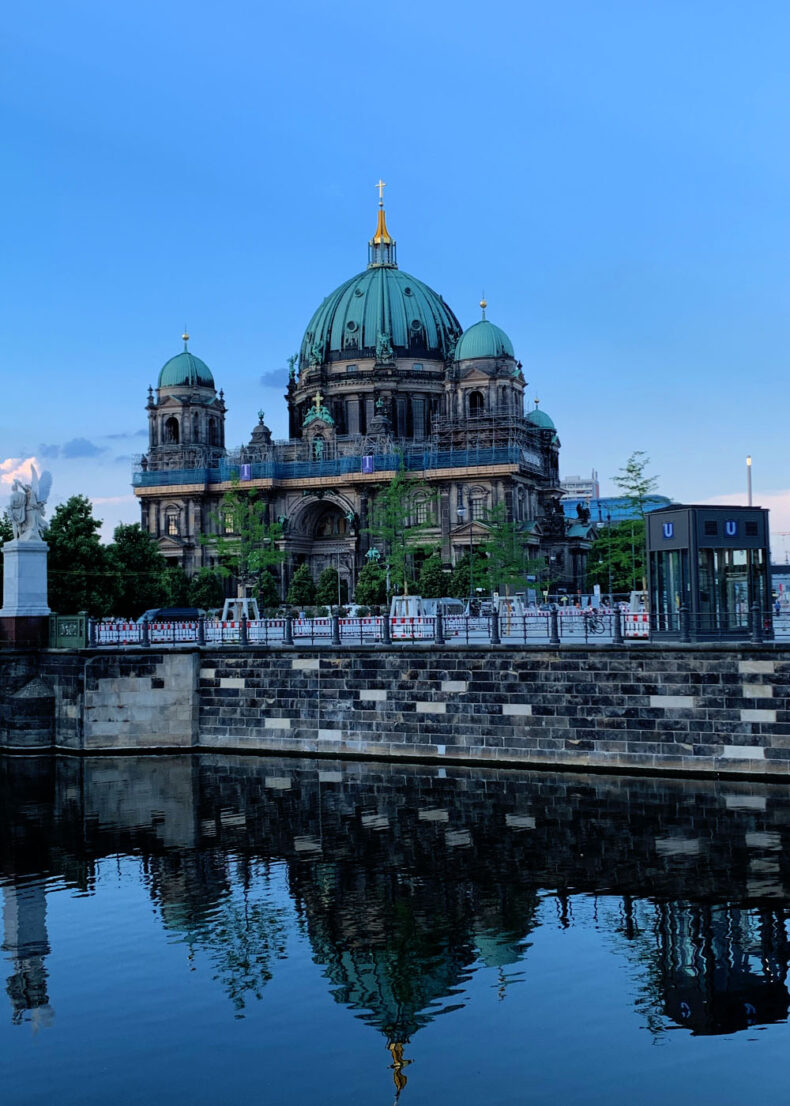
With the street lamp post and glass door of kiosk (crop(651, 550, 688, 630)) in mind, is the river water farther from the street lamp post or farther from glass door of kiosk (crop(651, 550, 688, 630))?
the street lamp post

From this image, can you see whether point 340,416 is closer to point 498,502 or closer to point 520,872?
point 498,502

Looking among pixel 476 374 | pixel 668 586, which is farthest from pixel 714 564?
pixel 476 374

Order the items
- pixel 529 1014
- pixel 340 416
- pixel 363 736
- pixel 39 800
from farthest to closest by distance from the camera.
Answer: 1. pixel 340 416
2. pixel 363 736
3. pixel 39 800
4. pixel 529 1014

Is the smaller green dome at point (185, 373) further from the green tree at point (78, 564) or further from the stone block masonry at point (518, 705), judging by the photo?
the stone block masonry at point (518, 705)

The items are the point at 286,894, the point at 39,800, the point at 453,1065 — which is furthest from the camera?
the point at 39,800

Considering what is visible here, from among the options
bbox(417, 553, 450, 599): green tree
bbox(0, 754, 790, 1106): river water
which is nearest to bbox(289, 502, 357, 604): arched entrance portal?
bbox(417, 553, 450, 599): green tree

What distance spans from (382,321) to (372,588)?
142 ft

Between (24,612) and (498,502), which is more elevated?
(498,502)

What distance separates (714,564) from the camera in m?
35.9

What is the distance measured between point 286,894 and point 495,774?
1312 cm

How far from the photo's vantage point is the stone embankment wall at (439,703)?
3294 centimetres

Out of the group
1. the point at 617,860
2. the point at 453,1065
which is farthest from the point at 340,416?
the point at 453,1065

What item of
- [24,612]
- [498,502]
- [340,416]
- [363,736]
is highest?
[340,416]

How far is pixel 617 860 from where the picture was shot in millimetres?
24703
